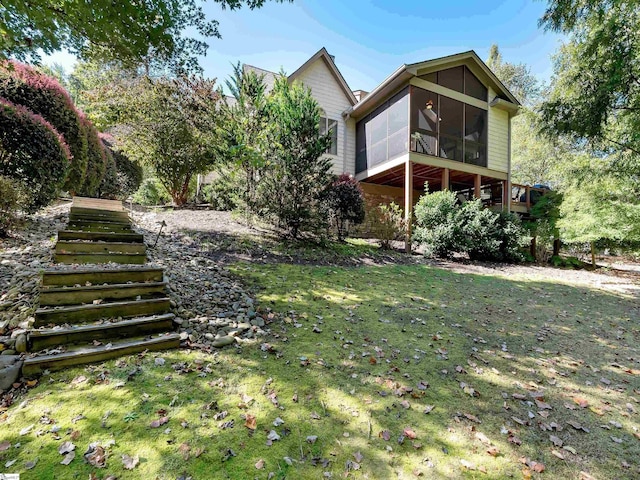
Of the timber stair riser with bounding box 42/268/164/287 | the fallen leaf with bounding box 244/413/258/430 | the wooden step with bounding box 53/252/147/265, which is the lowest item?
the fallen leaf with bounding box 244/413/258/430

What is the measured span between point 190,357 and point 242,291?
174 cm

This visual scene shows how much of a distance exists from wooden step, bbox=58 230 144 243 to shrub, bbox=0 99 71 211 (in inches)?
58.6

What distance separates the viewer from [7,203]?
470cm

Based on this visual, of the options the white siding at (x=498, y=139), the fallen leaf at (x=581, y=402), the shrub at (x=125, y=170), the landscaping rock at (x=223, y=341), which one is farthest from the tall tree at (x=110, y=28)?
the white siding at (x=498, y=139)

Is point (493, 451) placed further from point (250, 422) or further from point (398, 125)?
point (398, 125)

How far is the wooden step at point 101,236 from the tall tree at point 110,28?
10.0 ft

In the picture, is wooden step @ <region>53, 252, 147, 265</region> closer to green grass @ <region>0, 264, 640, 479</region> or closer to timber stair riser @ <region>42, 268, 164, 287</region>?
timber stair riser @ <region>42, 268, 164, 287</region>

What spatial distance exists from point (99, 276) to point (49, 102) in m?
6.80

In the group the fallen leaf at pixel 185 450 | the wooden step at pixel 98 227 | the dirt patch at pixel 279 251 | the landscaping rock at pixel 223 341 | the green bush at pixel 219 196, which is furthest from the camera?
the green bush at pixel 219 196

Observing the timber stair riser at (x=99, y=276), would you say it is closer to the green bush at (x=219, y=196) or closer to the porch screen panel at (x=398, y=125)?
the green bush at (x=219, y=196)

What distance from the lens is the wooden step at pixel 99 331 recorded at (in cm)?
275

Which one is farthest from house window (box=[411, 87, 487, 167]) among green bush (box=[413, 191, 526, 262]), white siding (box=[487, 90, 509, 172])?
green bush (box=[413, 191, 526, 262])

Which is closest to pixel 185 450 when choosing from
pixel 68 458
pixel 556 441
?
pixel 68 458

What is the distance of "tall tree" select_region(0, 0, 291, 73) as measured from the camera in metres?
4.51
